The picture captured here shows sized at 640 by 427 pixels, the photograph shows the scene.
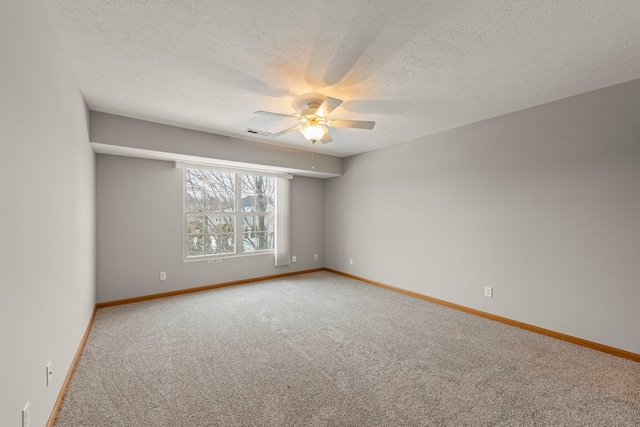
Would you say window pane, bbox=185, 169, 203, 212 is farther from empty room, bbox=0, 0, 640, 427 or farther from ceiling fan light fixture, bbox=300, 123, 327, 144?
ceiling fan light fixture, bbox=300, 123, 327, 144

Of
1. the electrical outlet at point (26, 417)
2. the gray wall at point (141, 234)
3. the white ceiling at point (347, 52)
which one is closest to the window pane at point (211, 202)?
the gray wall at point (141, 234)

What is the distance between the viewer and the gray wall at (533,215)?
253cm

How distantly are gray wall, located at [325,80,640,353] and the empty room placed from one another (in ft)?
0.07

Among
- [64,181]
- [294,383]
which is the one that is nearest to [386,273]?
[294,383]

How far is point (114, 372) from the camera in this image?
2.18 m

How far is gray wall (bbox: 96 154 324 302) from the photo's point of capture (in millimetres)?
3707

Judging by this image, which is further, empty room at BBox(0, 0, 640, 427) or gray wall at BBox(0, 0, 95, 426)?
empty room at BBox(0, 0, 640, 427)

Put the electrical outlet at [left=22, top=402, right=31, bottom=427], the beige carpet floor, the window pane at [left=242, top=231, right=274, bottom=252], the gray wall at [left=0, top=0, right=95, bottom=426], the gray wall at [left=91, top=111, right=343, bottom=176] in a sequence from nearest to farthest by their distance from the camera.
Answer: the gray wall at [left=0, top=0, right=95, bottom=426], the electrical outlet at [left=22, top=402, right=31, bottom=427], the beige carpet floor, the gray wall at [left=91, top=111, right=343, bottom=176], the window pane at [left=242, top=231, right=274, bottom=252]

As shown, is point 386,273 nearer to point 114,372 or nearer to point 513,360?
point 513,360

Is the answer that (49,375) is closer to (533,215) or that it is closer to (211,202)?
(211,202)

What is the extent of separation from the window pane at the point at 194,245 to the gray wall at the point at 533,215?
312 centimetres

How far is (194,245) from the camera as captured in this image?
4.51 meters

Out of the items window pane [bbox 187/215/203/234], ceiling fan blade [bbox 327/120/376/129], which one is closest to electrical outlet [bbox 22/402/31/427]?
ceiling fan blade [bbox 327/120/376/129]

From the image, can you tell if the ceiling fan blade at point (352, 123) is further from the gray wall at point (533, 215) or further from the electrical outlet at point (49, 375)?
the electrical outlet at point (49, 375)
